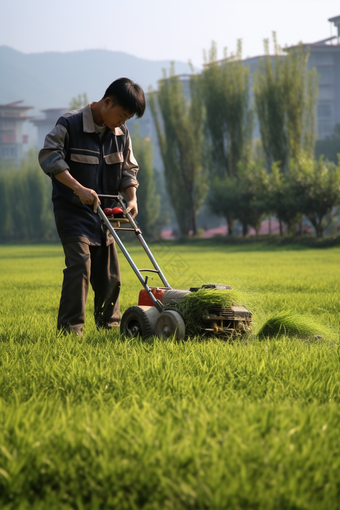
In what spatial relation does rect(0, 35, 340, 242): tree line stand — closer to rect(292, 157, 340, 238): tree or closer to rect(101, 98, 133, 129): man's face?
rect(292, 157, 340, 238): tree

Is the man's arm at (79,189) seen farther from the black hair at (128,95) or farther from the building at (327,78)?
the building at (327,78)

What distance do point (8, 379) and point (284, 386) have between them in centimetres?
131

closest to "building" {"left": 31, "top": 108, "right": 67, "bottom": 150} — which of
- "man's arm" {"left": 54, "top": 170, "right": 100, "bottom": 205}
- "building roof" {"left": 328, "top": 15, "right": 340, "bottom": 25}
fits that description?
"building roof" {"left": 328, "top": 15, "right": 340, "bottom": 25}

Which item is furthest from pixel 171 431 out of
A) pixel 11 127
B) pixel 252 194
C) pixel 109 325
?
pixel 11 127

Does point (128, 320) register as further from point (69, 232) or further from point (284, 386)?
point (284, 386)

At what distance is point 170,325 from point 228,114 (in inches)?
1209

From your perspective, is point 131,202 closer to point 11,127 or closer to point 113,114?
point 113,114

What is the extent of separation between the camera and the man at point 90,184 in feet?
12.6

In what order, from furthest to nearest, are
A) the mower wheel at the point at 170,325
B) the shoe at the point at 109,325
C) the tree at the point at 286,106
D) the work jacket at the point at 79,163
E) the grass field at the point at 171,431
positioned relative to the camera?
the tree at the point at 286,106
the shoe at the point at 109,325
the work jacket at the point at 79,163
the mower wheel at the point at 170,325
the grass field at the point at 171,431

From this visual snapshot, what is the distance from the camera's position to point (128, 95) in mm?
3750

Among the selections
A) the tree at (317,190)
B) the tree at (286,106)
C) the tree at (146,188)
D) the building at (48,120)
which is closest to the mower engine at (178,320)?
the tree at (317,190)

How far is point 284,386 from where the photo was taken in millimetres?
2584

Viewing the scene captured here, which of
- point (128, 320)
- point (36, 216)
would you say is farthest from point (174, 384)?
point (36, 216)

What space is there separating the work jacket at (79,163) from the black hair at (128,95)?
1.18 ft
